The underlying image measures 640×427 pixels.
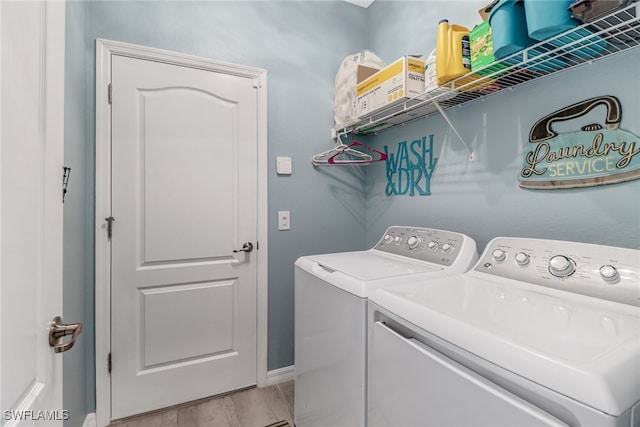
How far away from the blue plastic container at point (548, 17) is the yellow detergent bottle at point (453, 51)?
12.0 inches

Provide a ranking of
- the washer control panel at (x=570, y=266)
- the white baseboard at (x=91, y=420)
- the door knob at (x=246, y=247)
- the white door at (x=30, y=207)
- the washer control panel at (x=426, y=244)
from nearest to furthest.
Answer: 1. the white door at (x=30, y=207)
2. the washer control panel at (x=570, y=266)
3. the washer control panel at (x=426, y=244)
4. the white baseboard at (x=91, y=420)
5. the door knob at (x=246, y=247)

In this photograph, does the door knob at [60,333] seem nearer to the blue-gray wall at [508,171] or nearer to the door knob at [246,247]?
the door knob at [246,247]

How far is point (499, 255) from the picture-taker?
1209 millimetres

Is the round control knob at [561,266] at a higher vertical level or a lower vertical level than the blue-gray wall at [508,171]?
lower

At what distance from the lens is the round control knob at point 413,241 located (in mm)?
1564

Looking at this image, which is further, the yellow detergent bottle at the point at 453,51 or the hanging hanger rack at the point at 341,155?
the hanging hanger rack at the point at 341,155

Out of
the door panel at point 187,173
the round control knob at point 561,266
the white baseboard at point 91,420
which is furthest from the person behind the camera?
the door panel at point 187,173

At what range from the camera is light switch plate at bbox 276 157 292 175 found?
6.92 feet

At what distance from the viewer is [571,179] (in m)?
1.17

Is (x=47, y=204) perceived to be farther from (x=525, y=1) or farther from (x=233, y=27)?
(x=233, y=27)

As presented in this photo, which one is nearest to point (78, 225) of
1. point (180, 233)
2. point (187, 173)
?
point (180, 233)

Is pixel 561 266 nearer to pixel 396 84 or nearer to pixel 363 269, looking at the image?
pixel 363 269

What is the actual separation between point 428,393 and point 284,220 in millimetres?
1490

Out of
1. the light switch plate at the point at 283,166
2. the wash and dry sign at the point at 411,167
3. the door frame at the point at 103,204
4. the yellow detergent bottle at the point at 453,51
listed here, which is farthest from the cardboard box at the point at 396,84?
the door frame at the point at 103,204
